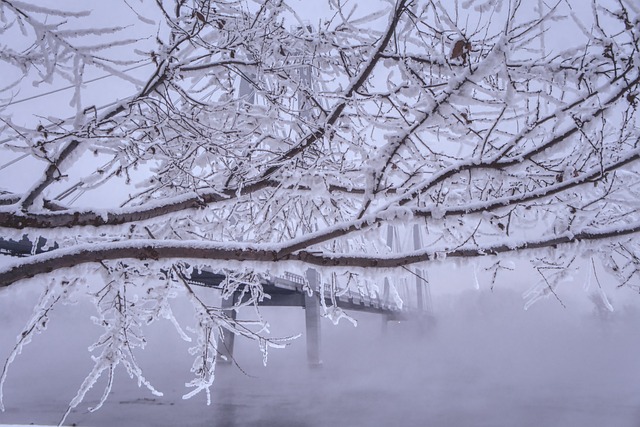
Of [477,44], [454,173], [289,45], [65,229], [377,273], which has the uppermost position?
[289,45]

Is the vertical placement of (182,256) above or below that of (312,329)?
above

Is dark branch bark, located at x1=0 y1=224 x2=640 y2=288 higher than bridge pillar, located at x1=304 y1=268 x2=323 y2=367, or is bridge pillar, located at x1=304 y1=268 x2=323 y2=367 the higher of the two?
dark branch bark, located at x1=0 y1=224 x2=640 y2=288

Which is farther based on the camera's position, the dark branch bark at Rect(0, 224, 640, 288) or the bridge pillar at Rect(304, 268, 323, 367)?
the bridge pillar at Rect(304, 268, 323, 367)

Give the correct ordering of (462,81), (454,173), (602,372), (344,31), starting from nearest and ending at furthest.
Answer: (462,81)
(454,173)
(344,31)
(602,372)

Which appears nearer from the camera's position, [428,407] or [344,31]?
Answer: [344,31]

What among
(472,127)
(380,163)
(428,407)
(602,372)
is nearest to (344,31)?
(472,127)

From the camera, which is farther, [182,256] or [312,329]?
[312,329]

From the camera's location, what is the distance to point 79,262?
1.81 metres

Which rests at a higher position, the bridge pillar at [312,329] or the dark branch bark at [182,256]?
the dark branch bark at [182,256]

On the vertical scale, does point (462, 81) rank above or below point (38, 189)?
above

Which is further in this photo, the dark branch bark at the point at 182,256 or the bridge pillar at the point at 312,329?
the bridge pillar at the point at 312,329

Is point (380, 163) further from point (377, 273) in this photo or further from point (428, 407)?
point (428, 407)

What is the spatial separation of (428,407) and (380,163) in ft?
54.2

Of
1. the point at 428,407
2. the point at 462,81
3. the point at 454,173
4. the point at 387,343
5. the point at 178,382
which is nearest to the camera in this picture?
the point at 462,81
